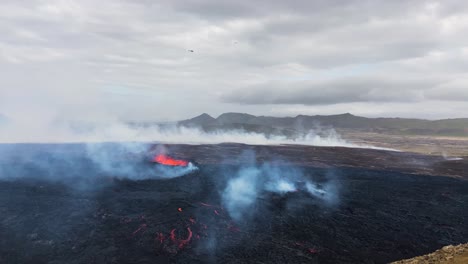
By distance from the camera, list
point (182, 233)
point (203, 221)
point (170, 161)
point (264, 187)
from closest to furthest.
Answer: point (182, 233) → point (203, 221) → point (264, 187) → point (170, 161)

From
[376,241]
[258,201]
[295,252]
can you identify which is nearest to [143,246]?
[295,252]

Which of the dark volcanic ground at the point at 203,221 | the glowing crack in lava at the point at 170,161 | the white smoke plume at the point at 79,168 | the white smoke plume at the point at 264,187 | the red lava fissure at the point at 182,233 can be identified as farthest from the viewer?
the glowing crack in lava at the point at 170,161

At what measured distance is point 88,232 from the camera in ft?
108

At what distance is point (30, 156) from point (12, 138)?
60208 millimetres

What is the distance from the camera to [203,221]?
36.8 meters

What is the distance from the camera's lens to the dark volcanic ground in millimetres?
29312

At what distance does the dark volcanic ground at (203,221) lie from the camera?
96.2 feet

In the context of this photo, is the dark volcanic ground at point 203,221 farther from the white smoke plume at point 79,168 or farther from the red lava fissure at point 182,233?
the white smoke plume at point 79,168

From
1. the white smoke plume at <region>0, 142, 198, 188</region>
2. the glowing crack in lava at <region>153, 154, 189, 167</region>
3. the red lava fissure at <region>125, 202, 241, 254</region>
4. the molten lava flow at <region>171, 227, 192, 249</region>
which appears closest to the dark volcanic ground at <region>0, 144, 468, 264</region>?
the red lava fissure at <region>125, 202, 241, 254</region>

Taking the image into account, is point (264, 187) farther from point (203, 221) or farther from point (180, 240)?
point (180, 240)

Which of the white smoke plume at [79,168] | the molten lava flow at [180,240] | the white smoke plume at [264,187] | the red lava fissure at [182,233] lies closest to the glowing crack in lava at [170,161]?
the white smoke plume at [79,168]

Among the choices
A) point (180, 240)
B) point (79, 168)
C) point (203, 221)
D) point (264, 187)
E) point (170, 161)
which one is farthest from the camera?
point (170, 161)

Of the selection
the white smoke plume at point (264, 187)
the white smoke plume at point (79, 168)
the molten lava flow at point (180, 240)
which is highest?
the white smoke plume at point (79, 168)

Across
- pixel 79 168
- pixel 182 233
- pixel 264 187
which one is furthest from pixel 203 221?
pixel 79 168
